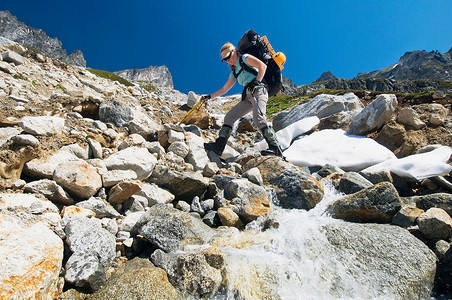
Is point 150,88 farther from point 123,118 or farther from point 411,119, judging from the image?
point 411,119

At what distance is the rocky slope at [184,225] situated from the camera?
2.42 m

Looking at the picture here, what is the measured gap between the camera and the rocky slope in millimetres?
2422

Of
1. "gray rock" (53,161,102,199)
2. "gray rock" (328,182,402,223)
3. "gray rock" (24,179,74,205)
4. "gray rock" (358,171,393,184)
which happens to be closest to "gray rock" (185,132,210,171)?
"gray rock" (53,161,102,199)

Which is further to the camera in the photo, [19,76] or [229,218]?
[19,76]

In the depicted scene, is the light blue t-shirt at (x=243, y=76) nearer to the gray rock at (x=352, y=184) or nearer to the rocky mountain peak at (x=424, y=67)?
the gray rock at (x=352, y=184)

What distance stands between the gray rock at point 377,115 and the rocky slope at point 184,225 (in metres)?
2.64

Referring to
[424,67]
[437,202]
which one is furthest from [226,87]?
[424,67]

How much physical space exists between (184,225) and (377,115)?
7.25 metres

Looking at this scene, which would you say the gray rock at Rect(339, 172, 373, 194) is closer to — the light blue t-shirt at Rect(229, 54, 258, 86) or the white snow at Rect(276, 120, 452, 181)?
the white snow at Rect(276, 120, 452, 181)

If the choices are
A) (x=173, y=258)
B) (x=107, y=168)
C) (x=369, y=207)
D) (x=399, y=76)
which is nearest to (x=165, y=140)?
(x=107, y=168)

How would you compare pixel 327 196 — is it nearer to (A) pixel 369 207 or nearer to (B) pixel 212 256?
(A) pixel 369 207

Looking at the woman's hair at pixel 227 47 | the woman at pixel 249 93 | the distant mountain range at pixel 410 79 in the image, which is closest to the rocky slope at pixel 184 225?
the woman at pixel 249 93

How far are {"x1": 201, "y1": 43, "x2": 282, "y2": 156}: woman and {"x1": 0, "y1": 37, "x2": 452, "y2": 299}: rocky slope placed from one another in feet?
2.30

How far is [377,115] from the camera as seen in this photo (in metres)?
7.48
